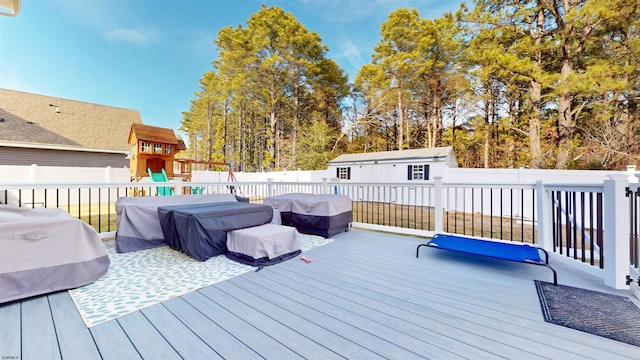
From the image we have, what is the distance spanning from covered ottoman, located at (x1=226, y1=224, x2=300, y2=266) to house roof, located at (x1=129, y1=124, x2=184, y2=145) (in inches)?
343

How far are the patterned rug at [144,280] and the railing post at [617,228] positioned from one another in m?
3.27

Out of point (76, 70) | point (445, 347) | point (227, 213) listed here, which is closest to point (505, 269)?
point (445, 347)

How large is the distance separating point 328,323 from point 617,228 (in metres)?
2.49

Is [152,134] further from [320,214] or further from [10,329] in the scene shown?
[10,329]

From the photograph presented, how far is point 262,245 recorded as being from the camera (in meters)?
2.82

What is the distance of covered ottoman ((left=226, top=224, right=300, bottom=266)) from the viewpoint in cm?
283

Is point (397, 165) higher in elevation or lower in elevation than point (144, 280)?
higher

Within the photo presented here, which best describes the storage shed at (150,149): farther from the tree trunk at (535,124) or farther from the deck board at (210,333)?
the tree trunk at (535,124)

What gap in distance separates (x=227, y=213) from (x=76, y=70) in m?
13.6

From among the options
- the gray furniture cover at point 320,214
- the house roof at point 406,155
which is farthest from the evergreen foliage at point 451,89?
the gray furniture cover at point 320,214

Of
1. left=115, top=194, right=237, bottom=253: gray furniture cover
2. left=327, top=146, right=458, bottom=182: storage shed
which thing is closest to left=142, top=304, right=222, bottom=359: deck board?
left=115, top=194, right=237, bottom=253: gray furniture cover

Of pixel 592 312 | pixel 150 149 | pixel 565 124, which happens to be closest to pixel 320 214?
pixel 592 312

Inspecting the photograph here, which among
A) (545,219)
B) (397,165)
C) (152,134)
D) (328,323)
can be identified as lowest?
(328,323)

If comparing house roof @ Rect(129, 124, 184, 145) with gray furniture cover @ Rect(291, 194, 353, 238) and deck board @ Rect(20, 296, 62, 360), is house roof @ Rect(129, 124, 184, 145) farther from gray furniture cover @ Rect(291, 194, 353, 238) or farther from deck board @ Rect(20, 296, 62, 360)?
deck board @ Rect(20, 296, 62, 360)
